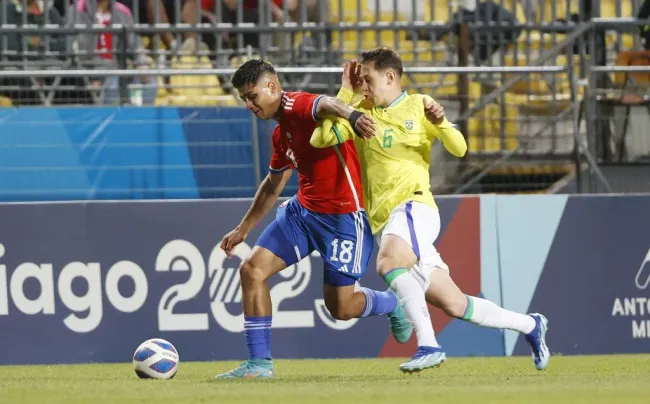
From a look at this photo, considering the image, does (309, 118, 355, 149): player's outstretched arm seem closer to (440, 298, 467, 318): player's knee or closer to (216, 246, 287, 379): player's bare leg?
(216, 246, 287, 379): player's bare leg

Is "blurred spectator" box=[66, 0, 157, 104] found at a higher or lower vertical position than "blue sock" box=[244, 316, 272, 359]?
higher

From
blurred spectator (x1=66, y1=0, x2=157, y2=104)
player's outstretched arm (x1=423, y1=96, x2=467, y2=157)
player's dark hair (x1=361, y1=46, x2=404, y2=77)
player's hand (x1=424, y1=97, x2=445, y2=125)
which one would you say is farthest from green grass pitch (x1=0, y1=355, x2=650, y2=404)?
blurred spectator (x1=66, y1=0, x2=157, y2=104)

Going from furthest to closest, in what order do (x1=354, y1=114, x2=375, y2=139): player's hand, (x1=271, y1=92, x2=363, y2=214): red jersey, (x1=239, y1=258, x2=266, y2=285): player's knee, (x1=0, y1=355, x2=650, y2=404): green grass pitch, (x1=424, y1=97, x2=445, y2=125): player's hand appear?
(x1=271, y1=92, x2=363, y2=214): red jersey, (x1=239, y1=258, x2=266, y2=285): player's knee, (x1=424, y1=97, x2=445, y2=125): player's hand, (x1=354, y1=114, x2=375, y2=139): player's hand, (x1=0, y1=355, x2=650, y2=404): green grass pitch

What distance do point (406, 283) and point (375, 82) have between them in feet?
4.59

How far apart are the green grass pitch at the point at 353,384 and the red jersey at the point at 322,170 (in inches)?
47.1

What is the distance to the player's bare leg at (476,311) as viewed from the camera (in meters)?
8.65

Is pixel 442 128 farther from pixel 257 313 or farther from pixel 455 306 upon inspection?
pixel 257 313

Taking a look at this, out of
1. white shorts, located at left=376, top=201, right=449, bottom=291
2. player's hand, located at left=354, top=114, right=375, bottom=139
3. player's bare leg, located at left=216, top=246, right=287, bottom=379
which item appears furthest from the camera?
player's bare leg, located at left=216, top=246, right=287, bottom=379

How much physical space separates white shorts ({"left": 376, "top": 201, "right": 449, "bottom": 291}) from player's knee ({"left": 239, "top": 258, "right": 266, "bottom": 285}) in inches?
34.0

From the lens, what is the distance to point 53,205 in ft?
38.1

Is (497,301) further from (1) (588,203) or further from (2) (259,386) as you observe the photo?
(2) (259,386)

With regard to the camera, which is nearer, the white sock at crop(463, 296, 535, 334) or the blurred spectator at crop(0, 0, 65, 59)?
the white sock at crop(463, 296, 535, 334)

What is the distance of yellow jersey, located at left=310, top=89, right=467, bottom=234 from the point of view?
28.0 feet

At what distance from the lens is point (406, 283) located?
27.2 ft
